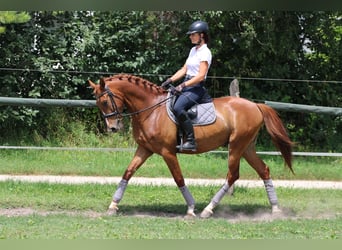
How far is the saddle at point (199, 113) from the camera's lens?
23.4ft

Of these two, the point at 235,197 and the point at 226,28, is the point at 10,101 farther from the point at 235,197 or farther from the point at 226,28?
the point at 226,28

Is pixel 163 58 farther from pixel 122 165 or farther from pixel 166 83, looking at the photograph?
pixel 166 83

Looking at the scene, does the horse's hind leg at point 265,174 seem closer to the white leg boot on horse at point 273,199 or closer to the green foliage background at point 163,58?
the white leg boot on horse at point 273,199

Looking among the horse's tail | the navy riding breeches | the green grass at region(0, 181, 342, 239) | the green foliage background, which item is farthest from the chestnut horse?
the green foliage background

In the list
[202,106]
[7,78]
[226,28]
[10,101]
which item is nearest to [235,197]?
[202,106]

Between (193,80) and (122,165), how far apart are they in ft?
16.3

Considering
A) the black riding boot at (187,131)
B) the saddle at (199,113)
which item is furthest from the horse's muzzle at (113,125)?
the black riding boot at (187,131)

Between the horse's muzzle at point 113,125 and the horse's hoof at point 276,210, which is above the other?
the horse's muzzle at point 113,125

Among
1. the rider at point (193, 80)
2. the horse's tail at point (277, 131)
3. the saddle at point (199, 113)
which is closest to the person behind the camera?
the rider at point (193, 80)

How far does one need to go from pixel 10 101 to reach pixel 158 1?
22.0 ft

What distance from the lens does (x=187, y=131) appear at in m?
7.07

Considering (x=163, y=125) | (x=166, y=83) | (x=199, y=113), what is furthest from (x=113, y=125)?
(x=199, y=113)

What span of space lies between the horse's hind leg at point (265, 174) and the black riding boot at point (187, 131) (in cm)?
99

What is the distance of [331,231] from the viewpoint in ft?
20.6
